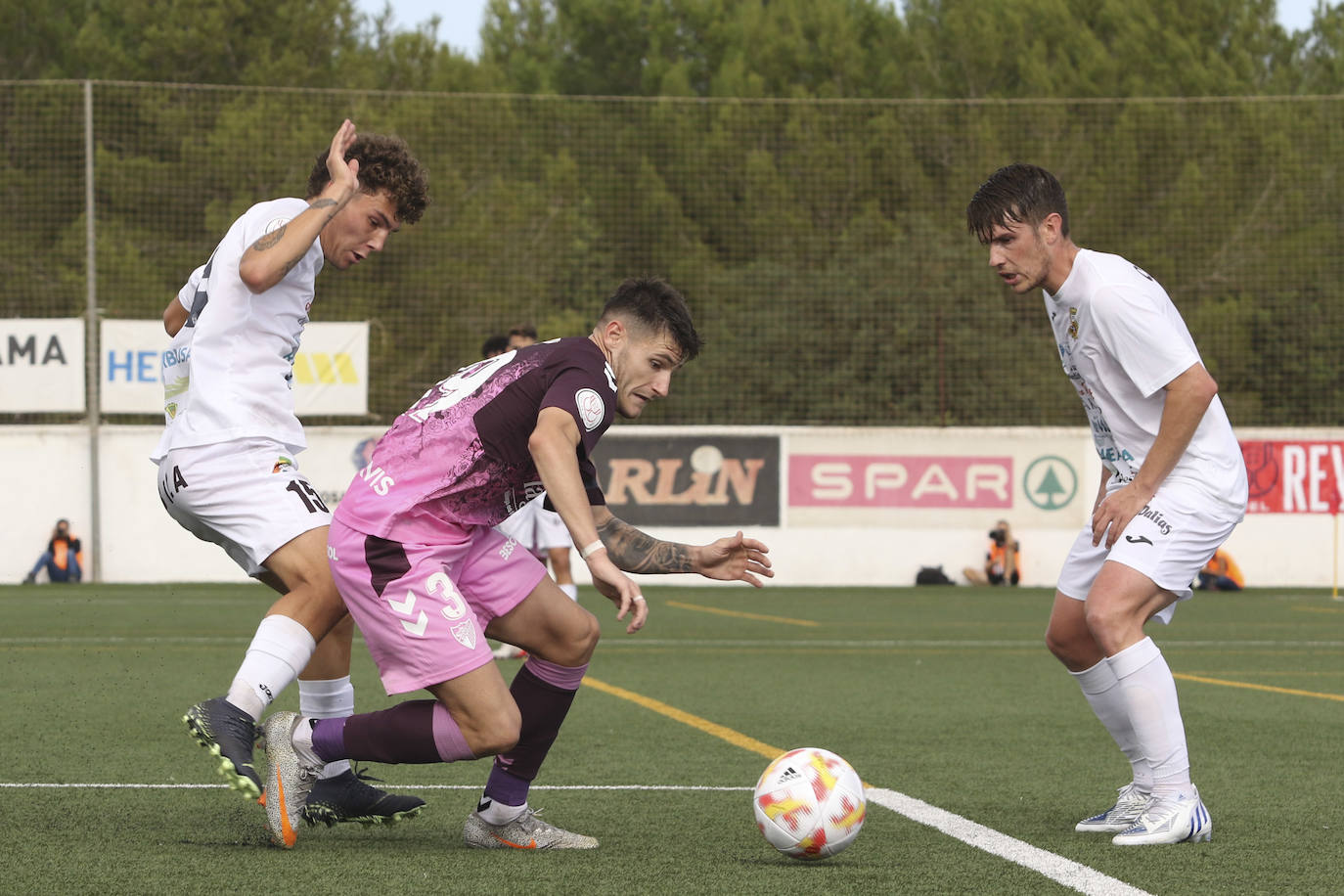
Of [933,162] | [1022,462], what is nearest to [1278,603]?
[1022,462]

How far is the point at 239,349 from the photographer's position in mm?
4762

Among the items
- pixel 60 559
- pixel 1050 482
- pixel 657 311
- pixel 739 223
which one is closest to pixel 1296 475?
pixel 1050 482

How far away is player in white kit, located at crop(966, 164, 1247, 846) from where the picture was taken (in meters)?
4.70

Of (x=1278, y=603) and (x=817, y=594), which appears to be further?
(x=817, y=594)

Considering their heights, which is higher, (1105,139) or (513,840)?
(1105,139)

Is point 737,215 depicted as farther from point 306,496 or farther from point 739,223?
point 306,496

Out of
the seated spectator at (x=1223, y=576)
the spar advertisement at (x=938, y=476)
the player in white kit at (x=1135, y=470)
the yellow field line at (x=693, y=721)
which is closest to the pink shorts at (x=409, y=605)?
the player in white kit at (x=1135, y=470)

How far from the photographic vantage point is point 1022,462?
2094 cm

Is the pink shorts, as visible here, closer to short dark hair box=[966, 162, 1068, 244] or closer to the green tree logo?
→ short dark hair box=[966, 162, 1068, 244]

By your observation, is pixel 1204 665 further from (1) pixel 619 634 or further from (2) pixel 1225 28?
(2) pixel 1225 28

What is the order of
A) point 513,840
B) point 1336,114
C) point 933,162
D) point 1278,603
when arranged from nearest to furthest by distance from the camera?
1. point 513,840
2. point 1278,603
3. point 1336,114
4. point 933,162

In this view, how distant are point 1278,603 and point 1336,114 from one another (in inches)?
338

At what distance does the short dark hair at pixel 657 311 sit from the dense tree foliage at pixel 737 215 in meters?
17.0

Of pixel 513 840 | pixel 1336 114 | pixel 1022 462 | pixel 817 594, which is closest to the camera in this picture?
pixel 513 840
